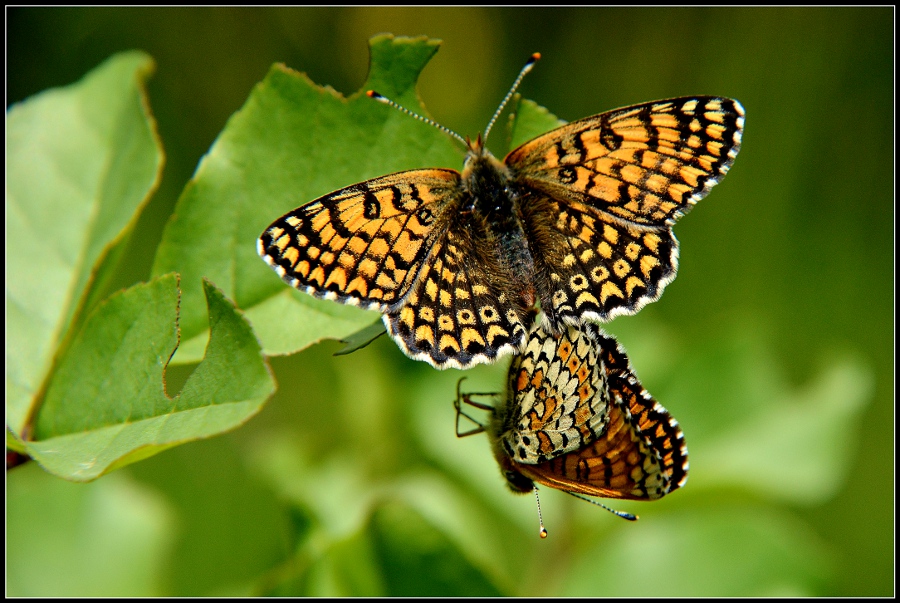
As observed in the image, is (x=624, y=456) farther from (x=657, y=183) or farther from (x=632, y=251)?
(x=657, y=183)

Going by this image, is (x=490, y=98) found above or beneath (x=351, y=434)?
above

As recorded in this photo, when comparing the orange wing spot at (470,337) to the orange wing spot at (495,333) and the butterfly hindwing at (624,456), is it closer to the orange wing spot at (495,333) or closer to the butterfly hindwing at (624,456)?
the orange wing spot at (495,333)

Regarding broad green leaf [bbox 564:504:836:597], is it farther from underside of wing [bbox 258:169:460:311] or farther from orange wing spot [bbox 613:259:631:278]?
underside of wing [bbox 258:169:460:311]

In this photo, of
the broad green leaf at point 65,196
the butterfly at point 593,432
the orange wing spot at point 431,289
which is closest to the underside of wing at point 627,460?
the butterfly at point 593,432

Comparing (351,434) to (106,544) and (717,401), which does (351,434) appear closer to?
(106,544)

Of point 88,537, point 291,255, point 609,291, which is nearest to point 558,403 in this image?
point 609,291

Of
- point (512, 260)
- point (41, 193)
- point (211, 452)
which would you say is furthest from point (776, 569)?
point (41, 193)
